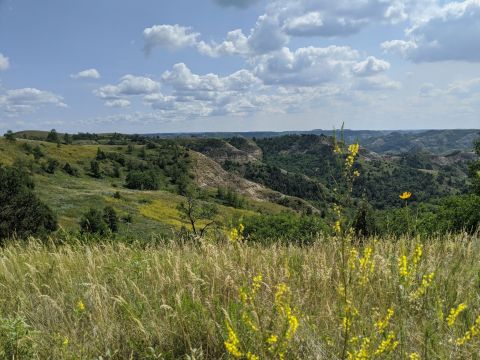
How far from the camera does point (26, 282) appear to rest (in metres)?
4.93

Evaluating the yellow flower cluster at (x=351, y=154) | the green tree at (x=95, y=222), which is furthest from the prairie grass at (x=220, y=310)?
the green tree at (x=95, y=222)

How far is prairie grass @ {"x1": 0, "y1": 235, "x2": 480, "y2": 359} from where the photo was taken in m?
3.02

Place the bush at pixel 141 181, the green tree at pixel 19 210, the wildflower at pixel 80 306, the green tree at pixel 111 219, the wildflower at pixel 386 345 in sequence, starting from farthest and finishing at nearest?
the bush at pixel 141 181 → the green tree at pixel 111 219 → the green tree at pixel 19 210 → the wildflower at pixel 80 306 → the wildflower at pixel 386 345

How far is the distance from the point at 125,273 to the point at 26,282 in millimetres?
1245

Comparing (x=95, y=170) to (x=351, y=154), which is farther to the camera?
(x=95, y=170)

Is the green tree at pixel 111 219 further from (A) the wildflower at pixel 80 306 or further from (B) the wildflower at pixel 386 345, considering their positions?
(B) the wildflower at pixel 386 345

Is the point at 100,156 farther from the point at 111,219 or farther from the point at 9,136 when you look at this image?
the point at 111,219

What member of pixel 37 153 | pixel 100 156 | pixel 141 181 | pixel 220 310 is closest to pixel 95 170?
pixel 141 181

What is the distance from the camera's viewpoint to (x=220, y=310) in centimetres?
360

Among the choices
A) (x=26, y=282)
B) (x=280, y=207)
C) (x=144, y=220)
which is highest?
(x=26, y=282)

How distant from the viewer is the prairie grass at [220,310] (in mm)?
3021

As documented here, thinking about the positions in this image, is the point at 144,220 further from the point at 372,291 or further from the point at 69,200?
the point at 372,291

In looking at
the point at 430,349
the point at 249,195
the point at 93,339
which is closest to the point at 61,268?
the point at 93,339

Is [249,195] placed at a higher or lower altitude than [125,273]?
lower
